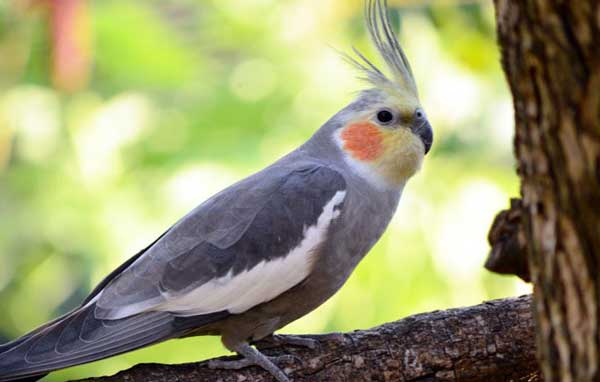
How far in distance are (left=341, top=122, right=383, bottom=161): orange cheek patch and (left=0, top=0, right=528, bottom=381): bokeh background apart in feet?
4.79

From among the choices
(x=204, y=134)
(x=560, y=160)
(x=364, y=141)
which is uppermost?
(x=204, y=134)

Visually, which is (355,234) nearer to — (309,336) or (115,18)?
(309,336)

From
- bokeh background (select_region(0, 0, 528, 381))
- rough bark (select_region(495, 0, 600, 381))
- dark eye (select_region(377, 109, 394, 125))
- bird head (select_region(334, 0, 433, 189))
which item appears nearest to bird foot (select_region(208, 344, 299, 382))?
bird head (select_region(334, 0, 433, 189))

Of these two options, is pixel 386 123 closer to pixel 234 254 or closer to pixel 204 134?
pixel 234 254

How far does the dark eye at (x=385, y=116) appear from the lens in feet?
7.23

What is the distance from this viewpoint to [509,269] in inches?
81.7

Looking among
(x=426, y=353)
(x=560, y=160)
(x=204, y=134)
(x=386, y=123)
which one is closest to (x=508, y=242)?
(x=426, y=353)

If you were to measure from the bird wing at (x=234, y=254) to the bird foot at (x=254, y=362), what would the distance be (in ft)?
0.32

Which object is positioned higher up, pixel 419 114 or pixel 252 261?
pixel 419 114

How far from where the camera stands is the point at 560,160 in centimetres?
113

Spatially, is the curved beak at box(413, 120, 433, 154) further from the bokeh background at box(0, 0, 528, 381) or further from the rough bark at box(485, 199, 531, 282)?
the bokeh background at box(0, 0, 528, 381)

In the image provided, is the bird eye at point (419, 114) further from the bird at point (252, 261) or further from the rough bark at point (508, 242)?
the rough bark at point (508, 242)

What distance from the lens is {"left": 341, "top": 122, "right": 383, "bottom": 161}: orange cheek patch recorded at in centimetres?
218

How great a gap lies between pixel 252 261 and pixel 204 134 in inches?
86.3
